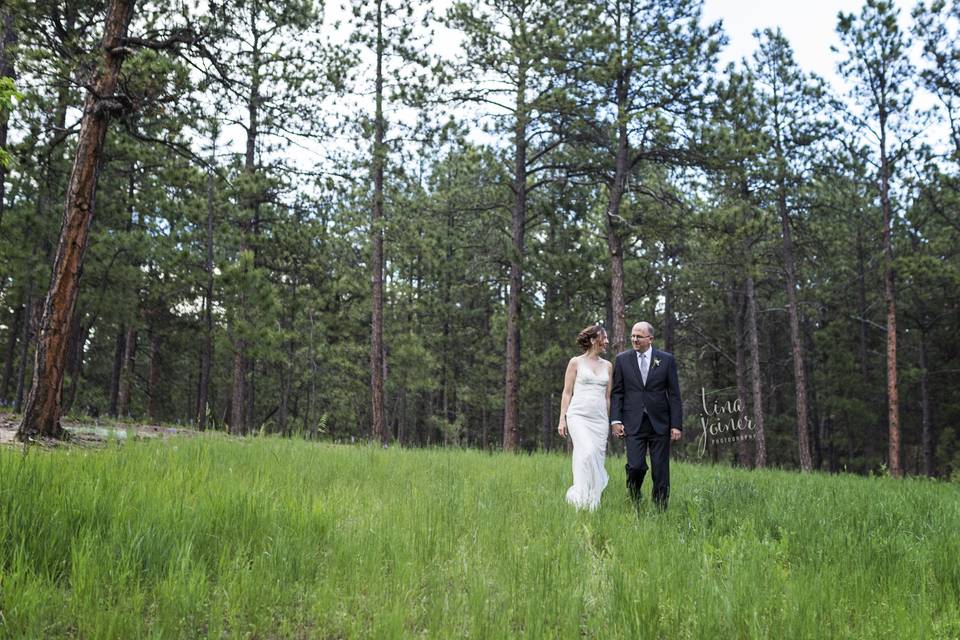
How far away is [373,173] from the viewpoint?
18234mm

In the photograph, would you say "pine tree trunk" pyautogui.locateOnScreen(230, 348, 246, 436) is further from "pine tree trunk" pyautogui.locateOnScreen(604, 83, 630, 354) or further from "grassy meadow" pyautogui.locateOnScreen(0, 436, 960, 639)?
"grassy meadow" pyautogui.locateOnScreen(0, 436, 960, 639)

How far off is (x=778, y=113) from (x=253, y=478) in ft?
72.1

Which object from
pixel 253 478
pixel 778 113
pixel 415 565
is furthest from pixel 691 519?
pixel 778 113

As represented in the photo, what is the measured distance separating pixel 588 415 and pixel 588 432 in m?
0.19

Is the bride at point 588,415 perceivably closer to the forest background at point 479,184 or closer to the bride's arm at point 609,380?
the bride's arm at point 609,380

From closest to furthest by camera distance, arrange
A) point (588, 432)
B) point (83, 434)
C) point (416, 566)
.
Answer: point (416, 566) → point (588, 432) → point (83, 434)

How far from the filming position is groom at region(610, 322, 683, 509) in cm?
621

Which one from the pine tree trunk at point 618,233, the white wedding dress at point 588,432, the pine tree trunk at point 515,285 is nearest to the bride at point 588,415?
the white wedding dress at point 588,432

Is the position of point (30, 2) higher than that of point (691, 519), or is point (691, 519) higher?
point (30, 2)

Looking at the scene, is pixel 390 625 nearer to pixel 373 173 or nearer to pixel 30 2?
pixel 30 2

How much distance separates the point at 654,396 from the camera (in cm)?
628

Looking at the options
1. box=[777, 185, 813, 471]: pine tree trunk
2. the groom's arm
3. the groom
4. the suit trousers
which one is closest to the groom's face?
the groom
